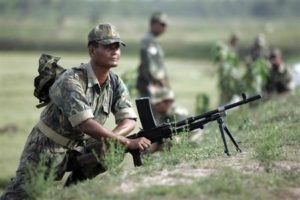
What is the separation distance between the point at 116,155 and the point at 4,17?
323 ft

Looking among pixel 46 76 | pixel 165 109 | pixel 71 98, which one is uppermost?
Result: pixel 46 76

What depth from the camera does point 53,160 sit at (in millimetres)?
6492

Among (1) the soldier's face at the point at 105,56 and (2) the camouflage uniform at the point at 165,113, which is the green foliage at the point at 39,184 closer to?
(1) the soldier's face at the point at 105,56

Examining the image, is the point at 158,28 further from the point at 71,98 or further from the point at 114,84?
the point at 71,98

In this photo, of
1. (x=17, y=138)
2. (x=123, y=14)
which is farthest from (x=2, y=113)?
(x=123, y=14)

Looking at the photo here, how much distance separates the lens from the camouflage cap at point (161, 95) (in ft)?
38.3

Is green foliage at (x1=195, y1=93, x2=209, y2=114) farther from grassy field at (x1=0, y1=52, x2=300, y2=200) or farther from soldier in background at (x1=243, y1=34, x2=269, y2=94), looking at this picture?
grassy field at (x1=0, y1=52, x2=300, y2=200)

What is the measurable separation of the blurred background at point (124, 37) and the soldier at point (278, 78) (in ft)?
4.50

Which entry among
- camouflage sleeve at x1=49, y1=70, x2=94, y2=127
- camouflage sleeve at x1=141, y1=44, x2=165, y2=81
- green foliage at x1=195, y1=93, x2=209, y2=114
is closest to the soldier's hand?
camouflage sleeve at x1=49, y1=70, x2=94, y2=127

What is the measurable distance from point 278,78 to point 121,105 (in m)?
9.76

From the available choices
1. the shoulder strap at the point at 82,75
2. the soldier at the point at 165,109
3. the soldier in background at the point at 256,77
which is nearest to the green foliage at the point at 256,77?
the soldier in background at the point at 256,77

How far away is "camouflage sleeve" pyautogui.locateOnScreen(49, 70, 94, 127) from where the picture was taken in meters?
6.29

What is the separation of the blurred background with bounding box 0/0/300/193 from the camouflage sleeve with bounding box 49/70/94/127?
467cm

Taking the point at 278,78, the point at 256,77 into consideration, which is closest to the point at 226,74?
the point at 256,77
